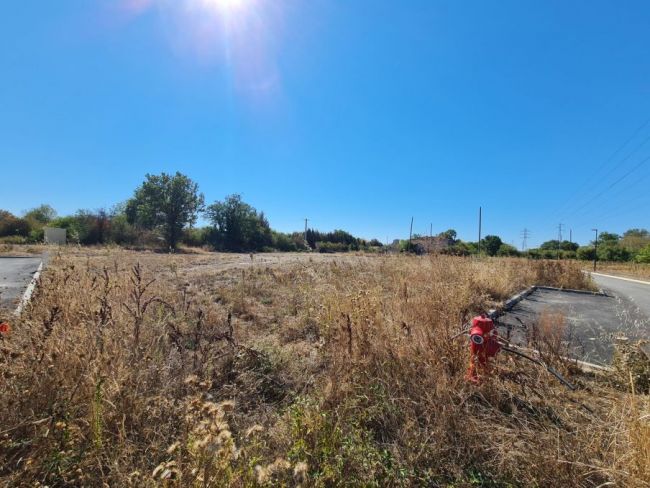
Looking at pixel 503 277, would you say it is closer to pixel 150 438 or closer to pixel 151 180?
pixel 150 438

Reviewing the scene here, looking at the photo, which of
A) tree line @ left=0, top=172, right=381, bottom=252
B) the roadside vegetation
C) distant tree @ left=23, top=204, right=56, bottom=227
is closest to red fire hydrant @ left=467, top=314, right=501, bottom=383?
the roadside vegetation

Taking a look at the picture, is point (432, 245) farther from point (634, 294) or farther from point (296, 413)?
point (296, 413)

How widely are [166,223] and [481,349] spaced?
45.8 metres

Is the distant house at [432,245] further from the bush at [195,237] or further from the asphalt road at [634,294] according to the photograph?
the bush at [195,237]

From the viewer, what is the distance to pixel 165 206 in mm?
41281

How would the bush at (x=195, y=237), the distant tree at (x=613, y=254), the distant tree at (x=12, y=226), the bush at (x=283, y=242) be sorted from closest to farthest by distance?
the distant tree at (x=12, y=226), the distant tree at (x=613, y=254), the bush at (x=195, y=237), the bush at (x=283, y=242)

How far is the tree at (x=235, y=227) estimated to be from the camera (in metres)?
45.4

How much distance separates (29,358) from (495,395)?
3511 mm

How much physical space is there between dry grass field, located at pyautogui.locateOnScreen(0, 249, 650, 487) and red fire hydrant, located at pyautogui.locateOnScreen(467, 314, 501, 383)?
0.10 m

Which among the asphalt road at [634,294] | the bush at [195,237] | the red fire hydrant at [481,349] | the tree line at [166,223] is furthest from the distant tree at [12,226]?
the asphalt road at [634,294]

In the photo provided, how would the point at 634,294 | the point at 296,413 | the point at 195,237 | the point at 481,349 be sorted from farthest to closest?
the point at 195,237
the point at 634,294
the point at 481,349
the point at 296,413

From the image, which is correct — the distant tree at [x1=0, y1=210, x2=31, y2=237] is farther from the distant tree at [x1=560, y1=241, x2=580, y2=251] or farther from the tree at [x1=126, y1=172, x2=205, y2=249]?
the distant tree at [x1=560, y1=241, x2=580, y2=251]

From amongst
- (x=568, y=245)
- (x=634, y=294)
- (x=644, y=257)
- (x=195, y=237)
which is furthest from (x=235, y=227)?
(x=568, y=245)

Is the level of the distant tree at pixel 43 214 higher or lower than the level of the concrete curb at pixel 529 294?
higher
